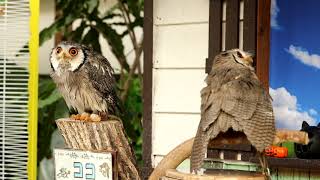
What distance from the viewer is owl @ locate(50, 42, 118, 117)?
8.89 ft

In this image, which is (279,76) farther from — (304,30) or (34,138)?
(34,138)

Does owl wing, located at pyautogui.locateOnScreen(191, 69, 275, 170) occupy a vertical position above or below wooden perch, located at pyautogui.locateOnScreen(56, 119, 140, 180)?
above

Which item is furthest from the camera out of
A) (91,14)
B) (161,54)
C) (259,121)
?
(91,14)

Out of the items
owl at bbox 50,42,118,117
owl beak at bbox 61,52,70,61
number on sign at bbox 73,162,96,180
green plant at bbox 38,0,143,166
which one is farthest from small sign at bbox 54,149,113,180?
green plant at bbox 38,0,143,166

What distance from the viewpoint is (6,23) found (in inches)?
127

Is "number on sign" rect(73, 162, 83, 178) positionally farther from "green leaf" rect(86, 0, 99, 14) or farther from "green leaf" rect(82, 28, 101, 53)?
"green leaf" rect(86, 0, 99, 14)

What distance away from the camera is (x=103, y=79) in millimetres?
2750

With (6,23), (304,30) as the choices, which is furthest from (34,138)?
(304,30)

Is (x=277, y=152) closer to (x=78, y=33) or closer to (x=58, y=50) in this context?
(x=58, y=50)

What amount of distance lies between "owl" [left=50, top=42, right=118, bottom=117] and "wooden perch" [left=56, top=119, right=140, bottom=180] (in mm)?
238

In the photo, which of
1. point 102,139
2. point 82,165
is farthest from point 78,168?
point 102,139

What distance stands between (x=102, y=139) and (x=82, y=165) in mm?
127

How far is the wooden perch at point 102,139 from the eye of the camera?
2.40 m

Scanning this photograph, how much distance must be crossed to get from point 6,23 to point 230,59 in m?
1.38
